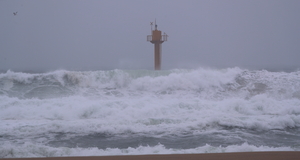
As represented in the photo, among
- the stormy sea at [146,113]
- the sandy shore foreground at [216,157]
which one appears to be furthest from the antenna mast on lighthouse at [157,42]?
the sandy shore foreground at [216,157]

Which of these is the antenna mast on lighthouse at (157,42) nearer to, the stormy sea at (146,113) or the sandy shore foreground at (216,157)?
the stormy sea at (146,113)

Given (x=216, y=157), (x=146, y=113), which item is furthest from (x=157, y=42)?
(x=216, y=157)

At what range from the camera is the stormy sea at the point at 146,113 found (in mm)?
3671

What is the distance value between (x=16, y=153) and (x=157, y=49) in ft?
32.9

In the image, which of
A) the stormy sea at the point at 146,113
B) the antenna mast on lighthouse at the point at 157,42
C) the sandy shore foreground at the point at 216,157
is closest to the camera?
the sandy shore foreground at the point at 216,157

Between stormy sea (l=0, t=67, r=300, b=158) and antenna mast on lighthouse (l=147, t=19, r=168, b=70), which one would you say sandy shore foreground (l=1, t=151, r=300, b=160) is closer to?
stormy sea (l=0, t=67, r=300, b=158)

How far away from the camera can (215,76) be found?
9.16 meters

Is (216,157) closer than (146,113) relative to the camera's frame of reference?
Yes

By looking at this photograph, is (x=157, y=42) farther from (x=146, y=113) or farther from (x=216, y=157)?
Result: (x=216, y=157)

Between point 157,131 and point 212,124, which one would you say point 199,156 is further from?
point 212,124

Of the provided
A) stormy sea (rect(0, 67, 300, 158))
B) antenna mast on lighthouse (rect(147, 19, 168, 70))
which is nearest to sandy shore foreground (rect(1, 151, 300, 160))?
stormy sea (rect(0, 67, 300, 158))

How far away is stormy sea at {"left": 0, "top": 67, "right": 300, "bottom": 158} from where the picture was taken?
3671 millimetres

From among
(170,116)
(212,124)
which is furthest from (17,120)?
(212,124)

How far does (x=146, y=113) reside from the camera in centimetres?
567
